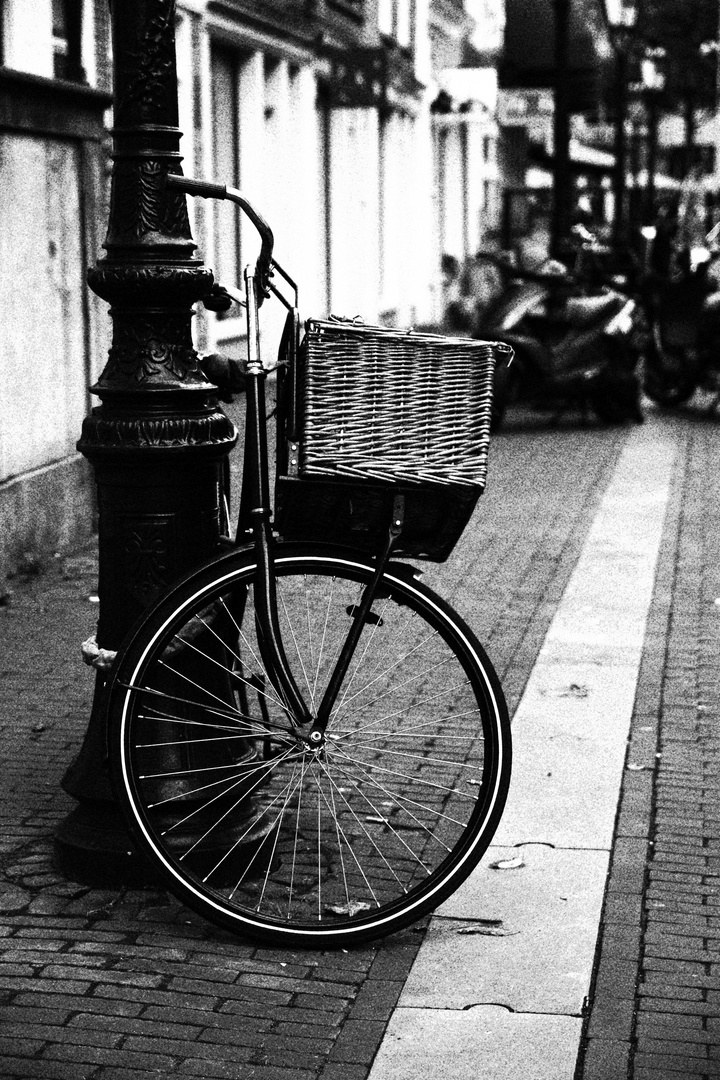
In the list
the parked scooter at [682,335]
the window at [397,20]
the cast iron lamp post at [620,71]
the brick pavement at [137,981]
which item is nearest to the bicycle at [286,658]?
the brick pavement at [137,981]

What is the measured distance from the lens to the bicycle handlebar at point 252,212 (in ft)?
12.1

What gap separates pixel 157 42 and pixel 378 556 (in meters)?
1.29

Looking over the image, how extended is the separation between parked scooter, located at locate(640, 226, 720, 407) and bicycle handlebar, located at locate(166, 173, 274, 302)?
11918 mm

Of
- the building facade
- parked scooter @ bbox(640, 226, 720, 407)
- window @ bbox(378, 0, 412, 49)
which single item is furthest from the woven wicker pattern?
window @ bbox(378, 0, 412, 49)

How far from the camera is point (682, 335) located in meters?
16.0

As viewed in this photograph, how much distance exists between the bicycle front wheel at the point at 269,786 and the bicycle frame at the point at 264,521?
1.6 inches

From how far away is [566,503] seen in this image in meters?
Result: 10.6

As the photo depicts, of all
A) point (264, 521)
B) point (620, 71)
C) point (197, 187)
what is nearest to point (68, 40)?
point (197, 187)


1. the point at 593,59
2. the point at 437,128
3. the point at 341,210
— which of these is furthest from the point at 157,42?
the point at 593,59

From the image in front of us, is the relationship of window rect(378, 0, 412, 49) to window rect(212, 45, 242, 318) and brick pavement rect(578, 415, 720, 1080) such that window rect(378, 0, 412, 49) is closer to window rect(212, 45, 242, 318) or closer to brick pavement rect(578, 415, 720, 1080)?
window rect(212, 45, 242, 318)

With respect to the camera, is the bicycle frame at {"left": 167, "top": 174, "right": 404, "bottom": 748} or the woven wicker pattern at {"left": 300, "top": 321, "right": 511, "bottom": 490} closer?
the woven wicker pattern at {"left": 300, "top": 321, "right": 511, "bottom": 490}

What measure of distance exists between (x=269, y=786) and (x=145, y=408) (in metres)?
1.26

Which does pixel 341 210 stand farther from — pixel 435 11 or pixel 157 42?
pixel 157 42

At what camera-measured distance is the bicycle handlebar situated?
3.69 metres
